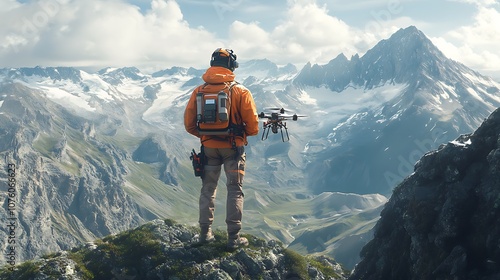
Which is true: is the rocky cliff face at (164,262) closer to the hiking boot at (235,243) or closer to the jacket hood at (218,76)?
the hiking boot at (235,243)

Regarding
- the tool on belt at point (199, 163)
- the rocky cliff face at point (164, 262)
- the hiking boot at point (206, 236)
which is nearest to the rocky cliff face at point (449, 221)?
the rocky cliff face at point (164, 262)

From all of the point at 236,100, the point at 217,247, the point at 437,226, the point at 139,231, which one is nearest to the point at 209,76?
the point at 236,100

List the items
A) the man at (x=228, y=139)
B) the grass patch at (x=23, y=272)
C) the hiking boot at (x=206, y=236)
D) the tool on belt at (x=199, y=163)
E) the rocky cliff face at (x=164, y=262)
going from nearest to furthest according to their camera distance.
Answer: the man at (x=228, y=139)
the grass patch at (x=23, y=272)
the rocky cliff face at (x=164, y=262)
the tool on belt at (x=199, y=163)
the hiking boot at (x=206, y=236)

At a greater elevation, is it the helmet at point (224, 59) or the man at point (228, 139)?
the helmet at point (224, 59)

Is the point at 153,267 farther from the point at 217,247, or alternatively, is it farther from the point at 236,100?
the point at 236,100

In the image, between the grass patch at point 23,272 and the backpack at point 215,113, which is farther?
the grass patch at point 23,272

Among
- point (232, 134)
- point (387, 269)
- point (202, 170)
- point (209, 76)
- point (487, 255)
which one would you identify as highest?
point (209, 76)

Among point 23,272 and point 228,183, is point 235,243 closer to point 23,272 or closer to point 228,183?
point 228,183

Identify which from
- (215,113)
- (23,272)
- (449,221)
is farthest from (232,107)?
(23,272)
